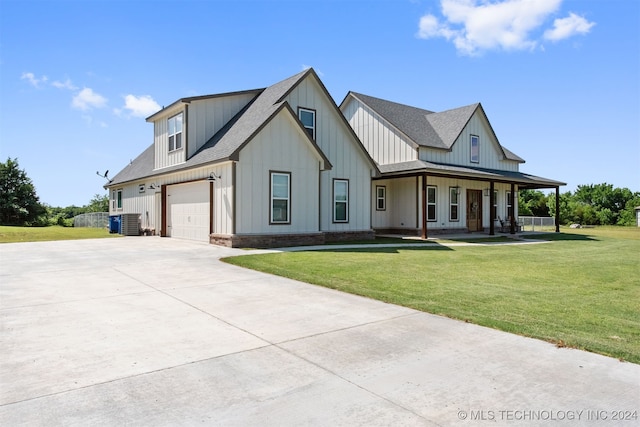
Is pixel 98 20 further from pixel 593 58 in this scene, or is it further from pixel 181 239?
pixel 593 58

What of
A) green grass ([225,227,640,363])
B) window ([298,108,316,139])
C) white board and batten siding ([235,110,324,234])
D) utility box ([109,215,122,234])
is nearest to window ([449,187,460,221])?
green grass ([225,227,640,363])

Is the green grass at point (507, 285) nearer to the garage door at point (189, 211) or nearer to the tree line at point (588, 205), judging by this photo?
the garage door at point (189, 211)

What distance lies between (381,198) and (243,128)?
392 inches

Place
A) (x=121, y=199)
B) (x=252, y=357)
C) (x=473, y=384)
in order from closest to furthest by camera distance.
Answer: (x=473, y=384) < (x=252, y=357) < (x=121, y=199)

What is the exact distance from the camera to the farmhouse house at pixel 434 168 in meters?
21.8

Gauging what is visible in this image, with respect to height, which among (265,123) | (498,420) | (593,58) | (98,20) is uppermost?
(98,20)

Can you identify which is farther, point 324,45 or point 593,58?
point 324,45

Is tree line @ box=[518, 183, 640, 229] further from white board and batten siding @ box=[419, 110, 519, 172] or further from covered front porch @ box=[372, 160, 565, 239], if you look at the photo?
covered front porch @ box=[372, 160, 565, 239]

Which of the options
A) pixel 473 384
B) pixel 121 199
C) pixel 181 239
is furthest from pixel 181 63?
pixel 473 384

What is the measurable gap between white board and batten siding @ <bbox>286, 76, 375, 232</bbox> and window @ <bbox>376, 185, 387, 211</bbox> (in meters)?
3.91

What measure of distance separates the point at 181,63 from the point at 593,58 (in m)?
15.3

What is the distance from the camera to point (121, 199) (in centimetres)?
2700

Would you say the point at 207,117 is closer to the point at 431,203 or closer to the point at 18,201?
the point at 431,203

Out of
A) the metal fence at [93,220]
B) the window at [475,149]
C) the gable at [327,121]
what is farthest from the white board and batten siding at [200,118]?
the metal fence at [93,220]
